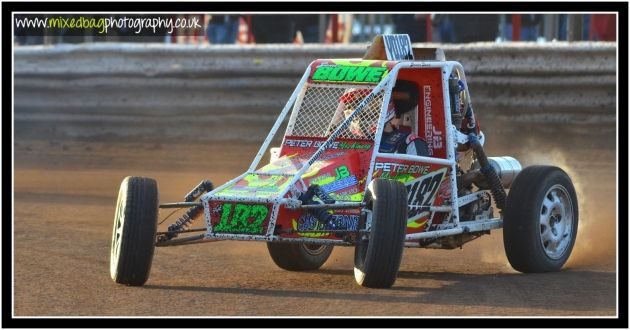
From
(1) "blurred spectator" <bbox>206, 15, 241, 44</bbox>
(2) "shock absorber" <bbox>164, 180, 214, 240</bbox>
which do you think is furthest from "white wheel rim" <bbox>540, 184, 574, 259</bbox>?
(1) "blurred spectator" <bbox>206, 15, 241, 44</bbox>

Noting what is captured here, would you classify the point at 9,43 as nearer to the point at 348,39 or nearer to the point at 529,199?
the point at 529,199

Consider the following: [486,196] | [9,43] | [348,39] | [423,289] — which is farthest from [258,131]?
[423,289]

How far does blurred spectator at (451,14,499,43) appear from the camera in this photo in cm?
1739

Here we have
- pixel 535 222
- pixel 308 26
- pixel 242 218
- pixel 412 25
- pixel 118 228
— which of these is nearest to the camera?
pixel 242 218

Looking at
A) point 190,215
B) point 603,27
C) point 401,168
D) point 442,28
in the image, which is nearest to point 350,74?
point 401,168

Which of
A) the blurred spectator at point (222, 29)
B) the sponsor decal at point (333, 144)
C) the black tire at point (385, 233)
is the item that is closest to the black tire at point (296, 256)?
the sponsor decal at point (333, 144)

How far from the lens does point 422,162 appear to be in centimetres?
877

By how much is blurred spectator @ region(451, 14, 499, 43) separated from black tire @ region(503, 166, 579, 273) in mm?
8362

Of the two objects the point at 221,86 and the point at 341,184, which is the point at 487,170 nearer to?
the point at 341,184

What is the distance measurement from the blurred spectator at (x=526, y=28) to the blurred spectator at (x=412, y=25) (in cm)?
114

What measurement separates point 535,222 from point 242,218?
220 centimetres

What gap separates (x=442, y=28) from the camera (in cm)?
1812

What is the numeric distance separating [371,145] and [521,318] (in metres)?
2.12

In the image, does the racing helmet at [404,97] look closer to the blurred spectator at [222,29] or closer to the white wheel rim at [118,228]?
the white wheel rim at [118,228]
